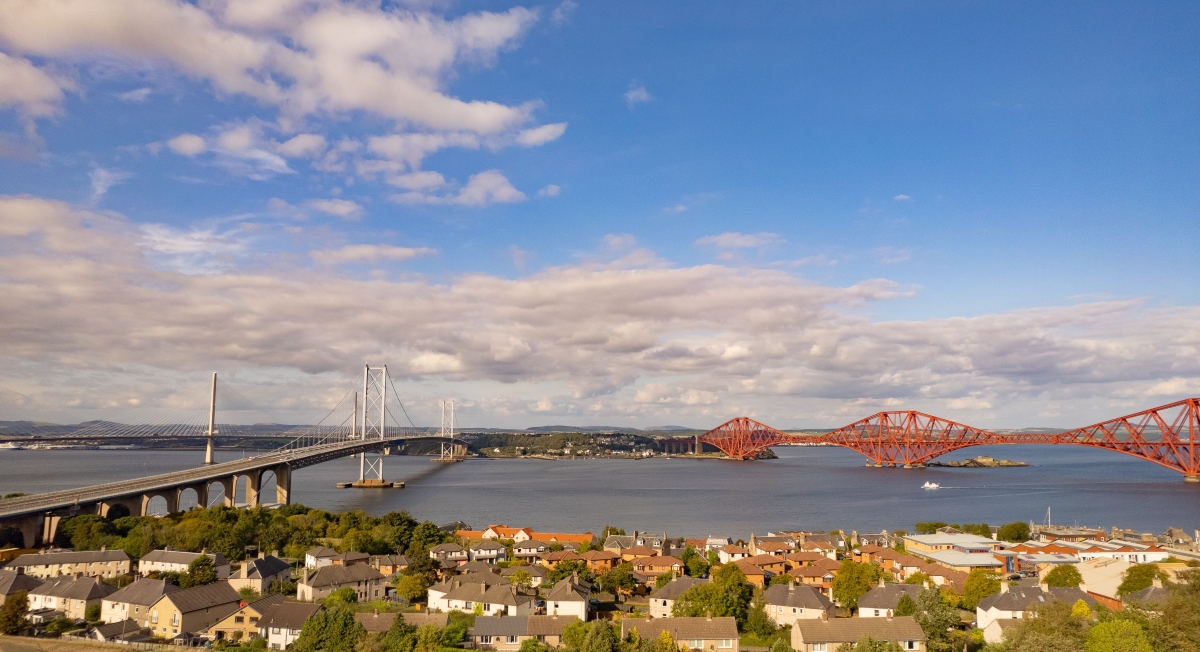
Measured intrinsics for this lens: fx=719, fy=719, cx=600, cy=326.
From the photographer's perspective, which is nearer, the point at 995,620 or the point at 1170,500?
the point at 995,620

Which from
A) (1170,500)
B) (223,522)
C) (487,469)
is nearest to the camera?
(223,522)

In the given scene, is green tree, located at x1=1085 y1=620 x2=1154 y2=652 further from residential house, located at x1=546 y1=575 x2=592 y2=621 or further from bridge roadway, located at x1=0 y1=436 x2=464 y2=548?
bridge roadway, located at x1=0 y1=436 x2=464 y2=548

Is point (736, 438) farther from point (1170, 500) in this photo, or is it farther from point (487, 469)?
point (1170, 500)

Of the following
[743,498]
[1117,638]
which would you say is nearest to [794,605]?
[1117,638]

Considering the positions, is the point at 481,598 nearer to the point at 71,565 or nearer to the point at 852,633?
the point at 852,633

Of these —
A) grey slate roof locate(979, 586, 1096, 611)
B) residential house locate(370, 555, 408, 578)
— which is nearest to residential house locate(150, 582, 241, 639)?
residential house locate(370, 555, 408, 578)

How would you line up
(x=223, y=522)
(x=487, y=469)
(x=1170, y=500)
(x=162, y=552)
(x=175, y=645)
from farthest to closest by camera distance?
1. (x=487, y=469)
2. (x=1170, y=500)
3. (x=223, y=522)
4. (x=162, y=552)
5. (x=175, y=645)

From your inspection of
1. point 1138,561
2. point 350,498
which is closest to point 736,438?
point 350,498
